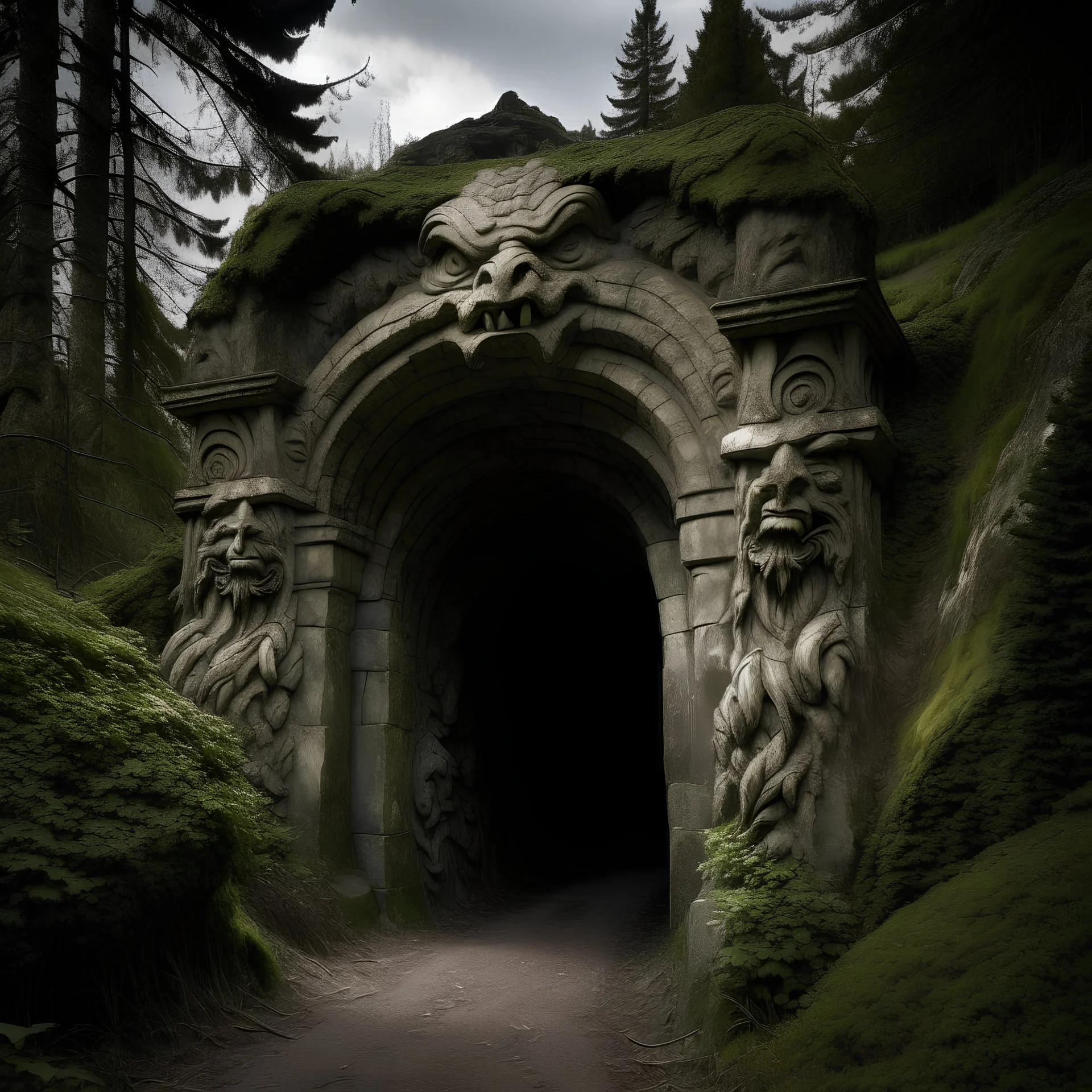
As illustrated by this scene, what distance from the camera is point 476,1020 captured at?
5230 mm

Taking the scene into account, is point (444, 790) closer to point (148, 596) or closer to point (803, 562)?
point (148, 596)

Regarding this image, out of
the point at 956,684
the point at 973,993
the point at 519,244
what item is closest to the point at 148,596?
the point at 519,244

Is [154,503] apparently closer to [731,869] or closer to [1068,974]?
[731,869]

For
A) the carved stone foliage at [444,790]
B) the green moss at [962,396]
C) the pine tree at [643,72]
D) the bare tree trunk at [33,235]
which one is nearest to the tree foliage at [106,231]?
the bare tree trunk at [33,235]

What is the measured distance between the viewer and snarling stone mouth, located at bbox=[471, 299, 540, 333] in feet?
22.6

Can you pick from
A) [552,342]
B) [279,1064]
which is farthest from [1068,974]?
[552,342]

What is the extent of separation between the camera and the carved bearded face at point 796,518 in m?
5.47

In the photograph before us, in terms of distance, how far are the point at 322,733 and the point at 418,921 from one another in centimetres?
168

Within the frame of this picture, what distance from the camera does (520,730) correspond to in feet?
36.7

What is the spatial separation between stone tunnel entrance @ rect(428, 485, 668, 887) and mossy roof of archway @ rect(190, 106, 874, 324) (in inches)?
101

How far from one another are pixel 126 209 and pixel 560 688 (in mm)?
7771

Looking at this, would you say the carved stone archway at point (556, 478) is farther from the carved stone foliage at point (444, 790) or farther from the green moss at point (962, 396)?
the green moss at point (962, 396)

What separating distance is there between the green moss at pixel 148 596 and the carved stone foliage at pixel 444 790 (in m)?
2.22

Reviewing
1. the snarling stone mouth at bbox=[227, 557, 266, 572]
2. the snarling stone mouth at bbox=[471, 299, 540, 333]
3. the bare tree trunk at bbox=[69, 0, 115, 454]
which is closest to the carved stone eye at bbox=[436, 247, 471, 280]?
the snarling stone mouth at bbox=[471, 299, 540, 333]
